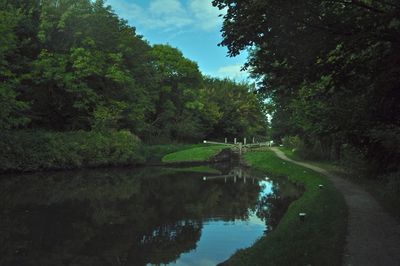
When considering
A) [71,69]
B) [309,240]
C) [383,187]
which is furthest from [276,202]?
[71,69]

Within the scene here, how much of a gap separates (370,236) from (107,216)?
1043 centimetres

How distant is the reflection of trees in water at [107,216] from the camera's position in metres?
12.0

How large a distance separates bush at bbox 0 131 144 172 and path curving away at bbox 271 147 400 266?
967 inches

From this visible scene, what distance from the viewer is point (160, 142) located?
54438 mm

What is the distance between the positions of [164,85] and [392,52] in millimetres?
52374

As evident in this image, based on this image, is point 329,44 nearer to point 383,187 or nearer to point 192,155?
point 383,187

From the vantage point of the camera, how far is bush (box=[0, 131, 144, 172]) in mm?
31547

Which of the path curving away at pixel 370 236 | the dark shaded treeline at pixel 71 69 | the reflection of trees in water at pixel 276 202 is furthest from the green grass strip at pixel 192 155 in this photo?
the path curving away at pixel 370 236

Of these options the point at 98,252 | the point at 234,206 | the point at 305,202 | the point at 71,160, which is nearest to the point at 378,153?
the point at 305,202

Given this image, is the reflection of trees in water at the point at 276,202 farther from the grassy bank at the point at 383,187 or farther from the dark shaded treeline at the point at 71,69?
the dark shaded treeline at the point at 71,69

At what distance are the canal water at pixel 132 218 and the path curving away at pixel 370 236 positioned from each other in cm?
321

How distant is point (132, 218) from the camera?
16.7m

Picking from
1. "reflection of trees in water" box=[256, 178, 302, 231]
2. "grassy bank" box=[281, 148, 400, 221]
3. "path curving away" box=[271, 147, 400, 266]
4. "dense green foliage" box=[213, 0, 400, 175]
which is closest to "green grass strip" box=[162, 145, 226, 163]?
"reflection of trees in water" box=[256, 178, 302, 231]

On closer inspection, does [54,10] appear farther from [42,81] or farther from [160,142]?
[160,142]
